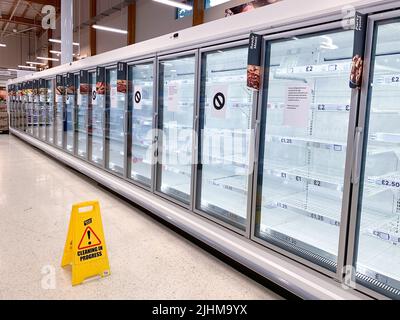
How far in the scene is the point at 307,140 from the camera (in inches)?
99.6

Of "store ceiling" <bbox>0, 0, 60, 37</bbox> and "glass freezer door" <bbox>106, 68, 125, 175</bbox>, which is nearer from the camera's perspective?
"glass freezer door" <bbox>106, 68, 125, 175</bbox>

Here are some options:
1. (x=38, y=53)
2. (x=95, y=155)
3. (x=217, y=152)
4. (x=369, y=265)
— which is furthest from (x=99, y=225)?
(x=38, y=53)

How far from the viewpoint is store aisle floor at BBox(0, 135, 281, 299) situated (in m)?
2.49

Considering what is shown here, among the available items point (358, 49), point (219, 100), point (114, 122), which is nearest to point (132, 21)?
point (114, 122)

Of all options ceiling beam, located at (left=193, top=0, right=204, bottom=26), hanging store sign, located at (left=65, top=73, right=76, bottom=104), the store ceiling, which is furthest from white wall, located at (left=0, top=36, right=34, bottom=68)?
hanging store sign, located at (left=65, top=73, right=76, bottom=104)

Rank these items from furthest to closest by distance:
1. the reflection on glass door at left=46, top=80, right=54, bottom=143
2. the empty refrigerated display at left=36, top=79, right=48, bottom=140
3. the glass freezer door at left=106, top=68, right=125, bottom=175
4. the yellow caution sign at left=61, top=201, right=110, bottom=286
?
the empty refrigerated display at left=36, top=79, right=48, bottom=140
the reflection on glass door at left=46, top=80, right=54, bottom=143
the glass freezer door at left=106, top=68, right=125, bottom=175
the yellow caution sign at left=61, top=201, right=110, bottom=286

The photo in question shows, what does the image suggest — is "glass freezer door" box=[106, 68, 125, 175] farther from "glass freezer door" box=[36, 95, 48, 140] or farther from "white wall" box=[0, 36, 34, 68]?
"white wall" box=[0, 36, 34, 68]

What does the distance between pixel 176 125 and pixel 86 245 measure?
6.45 feet

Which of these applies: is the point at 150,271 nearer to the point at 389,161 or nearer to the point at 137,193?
the point at 137,193

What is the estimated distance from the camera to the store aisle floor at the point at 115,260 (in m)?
2.49

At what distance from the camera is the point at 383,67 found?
7.38 feet

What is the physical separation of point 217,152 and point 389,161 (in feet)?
5.40

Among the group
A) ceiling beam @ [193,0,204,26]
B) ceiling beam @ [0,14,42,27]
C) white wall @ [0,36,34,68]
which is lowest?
ceiling beam @ [193,0,204,26]

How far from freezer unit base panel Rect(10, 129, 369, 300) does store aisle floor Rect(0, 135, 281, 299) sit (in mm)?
170
